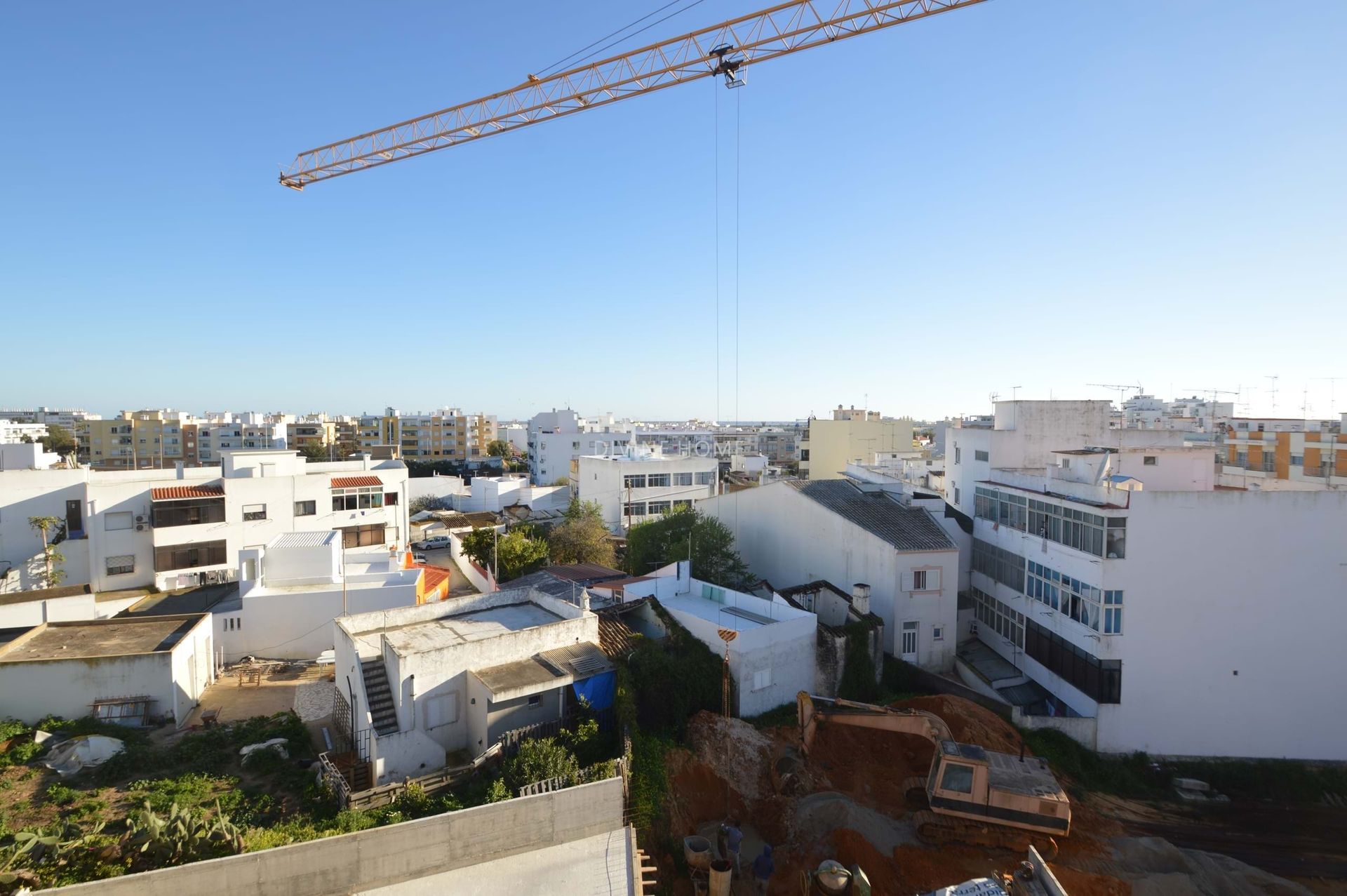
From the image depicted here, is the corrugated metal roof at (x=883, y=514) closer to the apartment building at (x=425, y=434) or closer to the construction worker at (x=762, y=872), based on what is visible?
the construction worker at (x=762, y=872)

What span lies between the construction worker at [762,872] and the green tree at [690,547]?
44.8 ft

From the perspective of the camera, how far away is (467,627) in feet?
59.1

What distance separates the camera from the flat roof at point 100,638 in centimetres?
→ 1800

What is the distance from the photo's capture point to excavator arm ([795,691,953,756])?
17.0 meters

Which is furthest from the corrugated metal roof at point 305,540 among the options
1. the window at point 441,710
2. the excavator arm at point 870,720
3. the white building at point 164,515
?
the excavator arm at point 870,720

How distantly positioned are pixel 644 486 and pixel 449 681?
31.2m

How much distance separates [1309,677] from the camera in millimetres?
20344

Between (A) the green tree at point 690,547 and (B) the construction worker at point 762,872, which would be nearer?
(B) the construction worker at point 762,872

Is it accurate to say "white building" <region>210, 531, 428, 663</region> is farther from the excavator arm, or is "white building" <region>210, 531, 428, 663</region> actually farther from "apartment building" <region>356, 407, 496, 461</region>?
"apartment building" <region>356, 407, 496, 461</region>

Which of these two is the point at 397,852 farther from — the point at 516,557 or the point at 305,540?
the point at 516,557

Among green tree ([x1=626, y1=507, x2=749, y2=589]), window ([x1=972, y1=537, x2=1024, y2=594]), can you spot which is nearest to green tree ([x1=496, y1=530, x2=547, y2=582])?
green tree ([x1=626, y1=507, x2=749, y2=589])

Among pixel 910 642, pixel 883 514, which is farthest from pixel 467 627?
pixel 883 514

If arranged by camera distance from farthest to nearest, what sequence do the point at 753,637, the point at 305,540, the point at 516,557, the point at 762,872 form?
the point at 516,557, the point at 305,540, the point at 753,637, the point at 762,872

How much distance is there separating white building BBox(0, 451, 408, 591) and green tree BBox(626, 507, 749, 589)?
1452 cm
